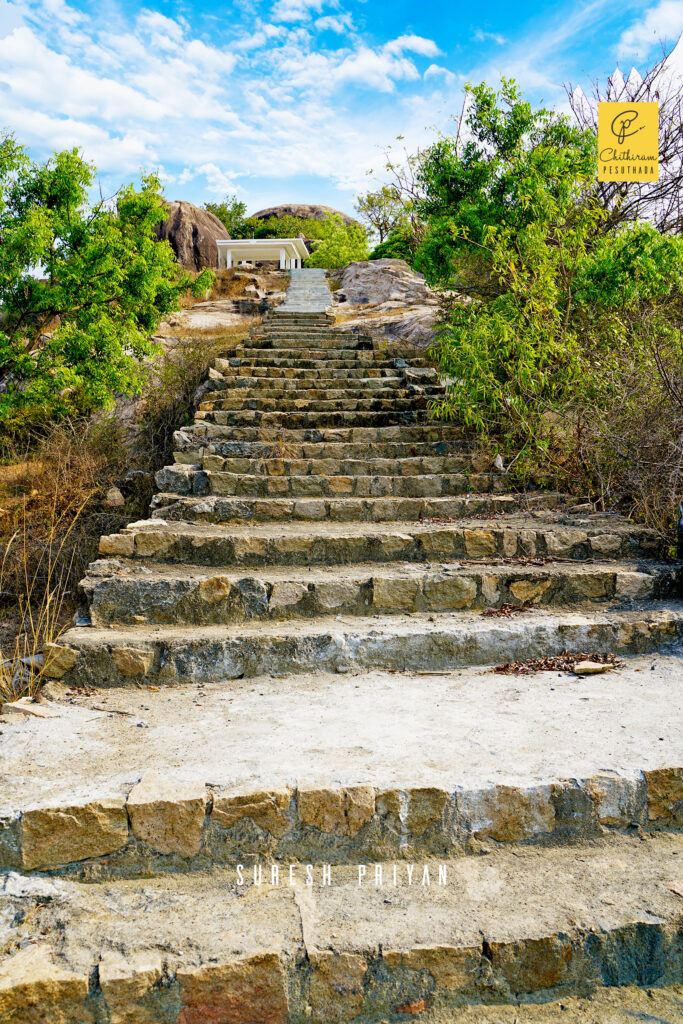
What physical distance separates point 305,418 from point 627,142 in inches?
184

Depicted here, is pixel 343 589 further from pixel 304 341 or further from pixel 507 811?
pixel 304 341

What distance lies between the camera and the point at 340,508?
4.48 m

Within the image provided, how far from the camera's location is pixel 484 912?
1782 mm

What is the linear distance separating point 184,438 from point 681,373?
12.5 ft

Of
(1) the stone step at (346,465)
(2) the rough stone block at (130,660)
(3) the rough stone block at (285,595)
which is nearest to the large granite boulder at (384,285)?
(1) the stone step at (346,465)

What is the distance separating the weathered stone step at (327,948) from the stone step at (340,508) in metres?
2.62

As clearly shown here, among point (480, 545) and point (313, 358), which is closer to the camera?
point (480, 545)

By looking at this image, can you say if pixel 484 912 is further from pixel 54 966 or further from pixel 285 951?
pixel 54 966

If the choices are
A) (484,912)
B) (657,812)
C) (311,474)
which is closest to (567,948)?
(484,912)

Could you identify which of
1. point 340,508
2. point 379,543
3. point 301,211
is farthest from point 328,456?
point 301,211

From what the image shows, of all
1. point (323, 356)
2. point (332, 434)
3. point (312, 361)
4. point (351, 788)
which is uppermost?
point (323, 356)

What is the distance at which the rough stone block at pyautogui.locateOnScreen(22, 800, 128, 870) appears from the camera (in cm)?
188

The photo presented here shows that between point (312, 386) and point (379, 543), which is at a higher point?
point (312, 386)

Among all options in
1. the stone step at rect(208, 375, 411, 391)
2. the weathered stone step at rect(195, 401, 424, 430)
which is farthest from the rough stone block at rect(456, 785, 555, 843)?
Result: the stone step at rect(208, 375, 411, 391)
